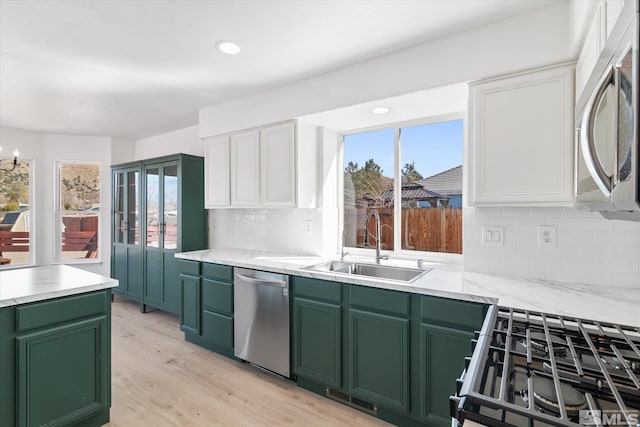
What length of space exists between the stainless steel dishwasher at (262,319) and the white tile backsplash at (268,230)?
2.38 feet

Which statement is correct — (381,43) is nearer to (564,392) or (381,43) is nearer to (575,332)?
(575,332)

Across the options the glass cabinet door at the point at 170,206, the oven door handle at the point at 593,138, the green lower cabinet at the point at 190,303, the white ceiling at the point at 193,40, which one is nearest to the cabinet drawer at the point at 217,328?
the green lower cabinet at the point at 190,303

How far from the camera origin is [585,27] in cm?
153

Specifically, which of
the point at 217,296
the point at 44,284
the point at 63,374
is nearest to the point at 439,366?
the point at 217,296

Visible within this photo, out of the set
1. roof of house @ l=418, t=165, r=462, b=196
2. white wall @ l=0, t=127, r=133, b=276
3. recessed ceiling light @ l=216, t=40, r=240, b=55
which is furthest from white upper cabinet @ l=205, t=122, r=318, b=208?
white wall @ l=0, t=127, r=133, b=276

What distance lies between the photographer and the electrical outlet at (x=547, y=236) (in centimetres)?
205

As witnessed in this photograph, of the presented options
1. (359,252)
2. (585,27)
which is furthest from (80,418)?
(585,27)

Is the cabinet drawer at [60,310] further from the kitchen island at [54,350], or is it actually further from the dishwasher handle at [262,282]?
the dishwasher handle at [262,282]

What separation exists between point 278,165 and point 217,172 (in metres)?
0.90

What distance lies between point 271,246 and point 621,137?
3117mm

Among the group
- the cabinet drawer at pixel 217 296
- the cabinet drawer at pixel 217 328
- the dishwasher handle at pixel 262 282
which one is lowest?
the cabinet drawer at pixel 217 328

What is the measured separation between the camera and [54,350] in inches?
71.7

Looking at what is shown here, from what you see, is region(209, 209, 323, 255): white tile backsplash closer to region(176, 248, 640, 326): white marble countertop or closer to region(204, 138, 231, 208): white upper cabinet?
region(204, 138, 231, 208): white upper cabinet

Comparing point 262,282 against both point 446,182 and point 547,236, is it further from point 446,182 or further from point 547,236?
point 547,236
